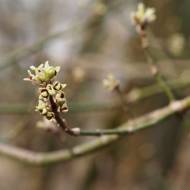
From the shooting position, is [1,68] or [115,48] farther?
[115,48]

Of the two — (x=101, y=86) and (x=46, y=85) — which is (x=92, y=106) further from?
(x=101, y=86)

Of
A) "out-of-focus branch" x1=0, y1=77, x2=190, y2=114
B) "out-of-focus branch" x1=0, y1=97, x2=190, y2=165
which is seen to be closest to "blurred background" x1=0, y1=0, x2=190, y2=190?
"out-of-focus branch" x1=0, y1=77, x2=190, y2=114

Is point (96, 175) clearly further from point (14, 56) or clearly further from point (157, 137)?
point (14, 56)

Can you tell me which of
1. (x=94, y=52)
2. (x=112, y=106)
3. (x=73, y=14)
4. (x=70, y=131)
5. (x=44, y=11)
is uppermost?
(x=44, y=11)

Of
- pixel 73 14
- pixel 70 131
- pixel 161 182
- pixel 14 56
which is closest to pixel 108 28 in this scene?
pixel 73 14

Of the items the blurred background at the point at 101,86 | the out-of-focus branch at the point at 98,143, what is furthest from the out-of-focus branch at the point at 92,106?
the blurred background at the point at 101,86
